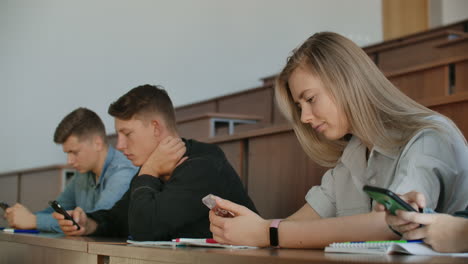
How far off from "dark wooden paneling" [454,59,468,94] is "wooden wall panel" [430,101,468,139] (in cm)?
126

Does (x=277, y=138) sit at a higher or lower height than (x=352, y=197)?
higher

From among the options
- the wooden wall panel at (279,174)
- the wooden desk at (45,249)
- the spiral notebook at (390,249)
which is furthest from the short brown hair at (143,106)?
the spiral notebook at (390,249)

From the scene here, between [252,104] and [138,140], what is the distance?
264cm

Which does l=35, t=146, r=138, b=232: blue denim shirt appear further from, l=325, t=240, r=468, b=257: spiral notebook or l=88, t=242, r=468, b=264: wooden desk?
l=325, t=240, r=468, b=257: spiral notebook

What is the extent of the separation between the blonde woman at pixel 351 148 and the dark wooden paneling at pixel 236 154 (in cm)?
94

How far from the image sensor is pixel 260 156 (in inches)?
99.3

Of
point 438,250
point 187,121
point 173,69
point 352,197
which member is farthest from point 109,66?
point 438,250

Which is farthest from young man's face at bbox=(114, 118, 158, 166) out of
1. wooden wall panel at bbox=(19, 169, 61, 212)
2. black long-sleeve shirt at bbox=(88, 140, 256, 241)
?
wooden wall panel at bbox=(19, 169, 61, 212)

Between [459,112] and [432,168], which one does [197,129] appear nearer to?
[459,112]

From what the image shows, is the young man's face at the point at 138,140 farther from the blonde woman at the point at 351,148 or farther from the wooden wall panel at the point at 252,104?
the wooden wall panel at the point at 252,104

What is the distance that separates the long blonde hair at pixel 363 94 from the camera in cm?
143

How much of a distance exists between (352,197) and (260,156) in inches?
36.9

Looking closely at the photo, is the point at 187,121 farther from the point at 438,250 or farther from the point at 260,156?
the point at 438,250

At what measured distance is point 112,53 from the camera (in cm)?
650
